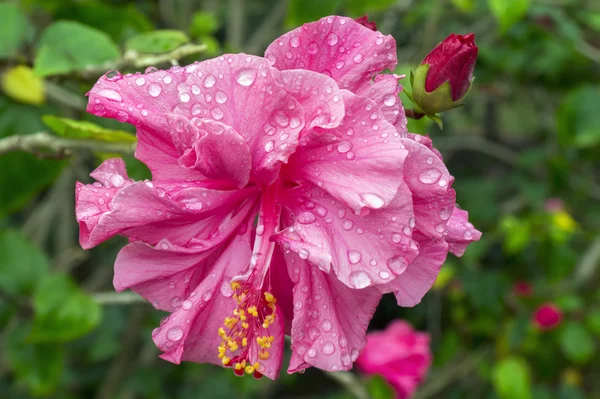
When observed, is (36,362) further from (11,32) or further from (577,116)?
(577,116)

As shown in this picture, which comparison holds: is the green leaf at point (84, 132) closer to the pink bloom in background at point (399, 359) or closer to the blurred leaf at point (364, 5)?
the blurred leaf at point (364, 5)

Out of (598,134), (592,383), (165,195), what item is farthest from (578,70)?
(165,195)

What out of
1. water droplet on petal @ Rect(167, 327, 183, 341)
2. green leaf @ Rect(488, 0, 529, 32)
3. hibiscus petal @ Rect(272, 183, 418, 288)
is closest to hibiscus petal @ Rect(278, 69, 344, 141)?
hibiscus petal @ Rect(272, 183, 418, 288)

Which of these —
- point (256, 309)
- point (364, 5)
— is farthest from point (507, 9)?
point (256, 309)

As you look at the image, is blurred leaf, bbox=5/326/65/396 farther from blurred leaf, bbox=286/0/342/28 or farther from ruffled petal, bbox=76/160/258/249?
blurred leaf, bbox=286/0/342/28

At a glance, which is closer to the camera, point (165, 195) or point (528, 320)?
point (165, 195)

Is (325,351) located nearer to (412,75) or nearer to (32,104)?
(412,75)
